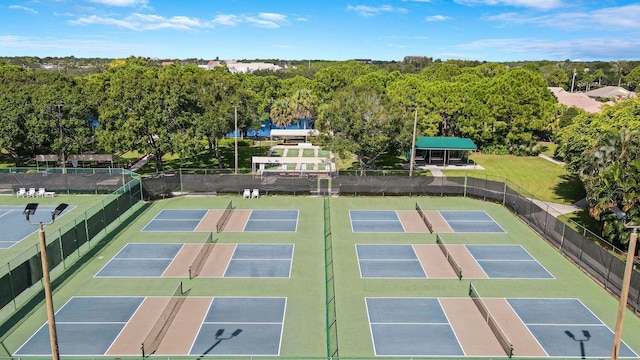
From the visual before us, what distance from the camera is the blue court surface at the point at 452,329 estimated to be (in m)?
16.3

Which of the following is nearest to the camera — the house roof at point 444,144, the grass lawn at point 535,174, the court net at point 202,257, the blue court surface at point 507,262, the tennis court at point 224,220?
the court net at point 202,257

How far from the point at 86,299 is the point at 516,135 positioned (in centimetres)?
4848

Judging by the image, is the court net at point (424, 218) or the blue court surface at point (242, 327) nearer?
the blue court surface at point (242, 327)

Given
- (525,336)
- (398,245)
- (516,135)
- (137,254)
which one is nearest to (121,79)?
(137,254)

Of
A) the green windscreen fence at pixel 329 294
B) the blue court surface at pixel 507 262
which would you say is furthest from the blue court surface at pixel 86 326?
the blue court surface at pixel 507 262

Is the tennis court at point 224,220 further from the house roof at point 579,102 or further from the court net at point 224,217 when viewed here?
the house roof at point 579,102

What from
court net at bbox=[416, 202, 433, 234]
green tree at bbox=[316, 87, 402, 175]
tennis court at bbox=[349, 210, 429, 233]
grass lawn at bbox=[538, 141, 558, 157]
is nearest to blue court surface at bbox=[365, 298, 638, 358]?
court net at bbox=[416, 202, 433, 234]

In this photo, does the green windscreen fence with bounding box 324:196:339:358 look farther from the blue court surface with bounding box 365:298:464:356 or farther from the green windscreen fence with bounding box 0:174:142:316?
the green windscreen fence with bounding box 0:174:142:316

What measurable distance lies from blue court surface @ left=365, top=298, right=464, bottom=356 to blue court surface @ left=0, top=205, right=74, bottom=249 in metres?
20.7

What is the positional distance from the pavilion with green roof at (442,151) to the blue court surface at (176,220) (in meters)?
24.6

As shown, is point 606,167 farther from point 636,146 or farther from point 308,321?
point 308,321

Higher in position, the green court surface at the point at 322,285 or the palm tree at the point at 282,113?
the palm tree at the point at 282,113

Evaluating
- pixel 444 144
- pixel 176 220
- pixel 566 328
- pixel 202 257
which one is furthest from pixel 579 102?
pixel 202 257

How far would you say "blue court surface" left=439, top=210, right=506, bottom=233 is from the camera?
95.3 ft
